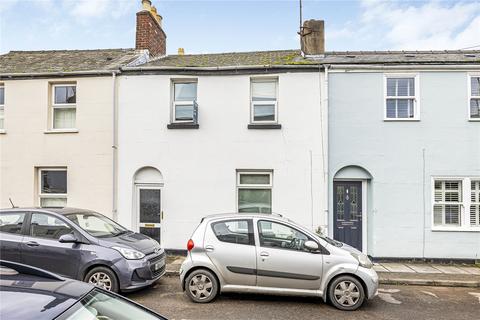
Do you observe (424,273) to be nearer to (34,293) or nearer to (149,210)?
(149,210)

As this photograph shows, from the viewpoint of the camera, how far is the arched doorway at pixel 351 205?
31.8 ft

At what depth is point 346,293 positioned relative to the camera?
568cm

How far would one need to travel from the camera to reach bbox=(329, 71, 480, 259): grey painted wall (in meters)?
9.32

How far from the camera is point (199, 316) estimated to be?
17.5 feet

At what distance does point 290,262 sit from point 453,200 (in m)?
6.60

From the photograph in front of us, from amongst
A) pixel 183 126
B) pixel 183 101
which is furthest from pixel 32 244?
pixel 183 101

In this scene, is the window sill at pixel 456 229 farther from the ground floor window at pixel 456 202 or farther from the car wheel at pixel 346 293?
the car wheel at pixel 346 293

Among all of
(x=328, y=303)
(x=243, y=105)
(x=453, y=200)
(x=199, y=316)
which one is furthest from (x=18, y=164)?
(x=453, y=200)

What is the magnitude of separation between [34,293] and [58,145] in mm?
9643

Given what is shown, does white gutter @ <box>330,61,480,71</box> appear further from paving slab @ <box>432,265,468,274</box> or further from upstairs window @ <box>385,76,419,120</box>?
paving slab @ <box>432,265,468,274</box>

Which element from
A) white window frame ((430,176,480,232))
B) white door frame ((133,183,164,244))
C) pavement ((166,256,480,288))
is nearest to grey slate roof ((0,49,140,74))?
white door frame ((133,183,164,244))

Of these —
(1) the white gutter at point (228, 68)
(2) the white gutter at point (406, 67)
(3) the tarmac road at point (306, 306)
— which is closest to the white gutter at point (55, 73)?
(1) the white gutter at point (228, 68)

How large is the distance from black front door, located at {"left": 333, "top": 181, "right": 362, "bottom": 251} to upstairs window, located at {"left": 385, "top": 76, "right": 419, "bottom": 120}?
239 centimetres

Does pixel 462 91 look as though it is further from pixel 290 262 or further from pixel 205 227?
pixel 205 227
